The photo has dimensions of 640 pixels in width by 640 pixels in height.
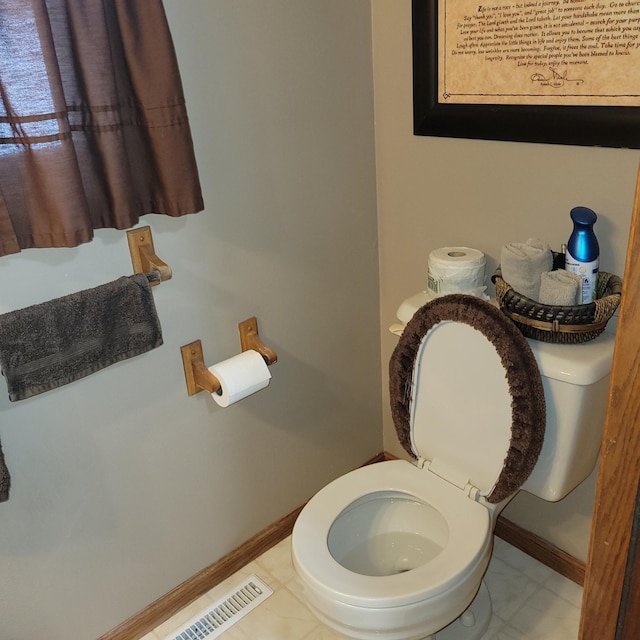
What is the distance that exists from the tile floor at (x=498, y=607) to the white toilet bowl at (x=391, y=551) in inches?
12.1

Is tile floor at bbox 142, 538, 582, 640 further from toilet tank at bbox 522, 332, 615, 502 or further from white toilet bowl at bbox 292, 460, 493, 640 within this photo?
toilet tank at bbox 522, 332, 615, 502

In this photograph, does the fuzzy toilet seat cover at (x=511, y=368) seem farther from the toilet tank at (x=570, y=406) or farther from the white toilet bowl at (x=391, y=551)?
the white toilet bowl at (x=391, y=551)

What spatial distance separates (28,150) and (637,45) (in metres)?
1.16

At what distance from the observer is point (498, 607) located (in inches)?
67.8

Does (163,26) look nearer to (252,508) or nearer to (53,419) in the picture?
(53,419)

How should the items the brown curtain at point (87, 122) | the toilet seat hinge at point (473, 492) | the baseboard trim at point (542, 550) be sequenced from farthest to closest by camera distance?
1. the baseboard trim at point (542, 550)
2. the toilet seat hinge at point (473, 492)
3. the brown curtain at point (87, 122)

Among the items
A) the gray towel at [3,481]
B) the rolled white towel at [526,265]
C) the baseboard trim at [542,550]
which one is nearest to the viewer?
the gray towel at [3,481]

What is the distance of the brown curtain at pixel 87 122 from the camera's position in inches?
39.9

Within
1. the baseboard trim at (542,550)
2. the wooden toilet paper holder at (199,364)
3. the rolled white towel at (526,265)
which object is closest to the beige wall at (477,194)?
the baseboard trim at (542,550)

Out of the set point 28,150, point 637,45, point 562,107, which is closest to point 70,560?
point 28,150

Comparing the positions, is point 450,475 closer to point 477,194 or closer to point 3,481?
point 477,194

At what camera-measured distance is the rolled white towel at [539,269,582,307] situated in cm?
125

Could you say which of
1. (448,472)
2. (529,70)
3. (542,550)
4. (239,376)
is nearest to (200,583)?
(239,376)

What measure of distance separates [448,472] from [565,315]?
0.51 metres
